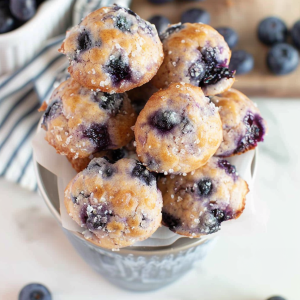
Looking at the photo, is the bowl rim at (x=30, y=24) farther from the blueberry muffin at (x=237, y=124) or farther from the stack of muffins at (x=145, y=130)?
the blueberry muffin at (x=237, y=124)

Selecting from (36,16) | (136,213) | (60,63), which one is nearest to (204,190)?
(136,213)

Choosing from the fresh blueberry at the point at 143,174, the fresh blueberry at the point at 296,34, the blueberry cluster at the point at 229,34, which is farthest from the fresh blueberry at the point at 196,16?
the fresh blueberry at the point at 143,174

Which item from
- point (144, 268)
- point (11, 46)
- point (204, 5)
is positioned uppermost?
point (11, 46)

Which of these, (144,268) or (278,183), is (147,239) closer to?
(144,268)

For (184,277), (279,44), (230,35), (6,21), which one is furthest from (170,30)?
(279,44)

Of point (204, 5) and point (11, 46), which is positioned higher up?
point (11, 46)

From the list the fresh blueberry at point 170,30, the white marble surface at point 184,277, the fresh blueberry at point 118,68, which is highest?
the fresh blueberry at point 118,68

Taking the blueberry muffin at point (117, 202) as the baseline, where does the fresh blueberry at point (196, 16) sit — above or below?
below
